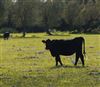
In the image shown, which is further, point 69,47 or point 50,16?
point 50,16

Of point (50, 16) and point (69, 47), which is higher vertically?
point (69, 47)

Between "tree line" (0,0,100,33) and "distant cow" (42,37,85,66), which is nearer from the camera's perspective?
"distant cow" (42,37,85,66)

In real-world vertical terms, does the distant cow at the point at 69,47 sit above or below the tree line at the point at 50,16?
above

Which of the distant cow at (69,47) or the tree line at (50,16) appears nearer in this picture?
the distant cow at (69,47)

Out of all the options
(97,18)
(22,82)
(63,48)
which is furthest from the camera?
(97,18)

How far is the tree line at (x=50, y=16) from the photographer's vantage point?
245ft

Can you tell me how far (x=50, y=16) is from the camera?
82.9 meters

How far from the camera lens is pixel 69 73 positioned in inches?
602

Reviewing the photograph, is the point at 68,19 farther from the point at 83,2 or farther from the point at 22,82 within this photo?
the point at 22,82

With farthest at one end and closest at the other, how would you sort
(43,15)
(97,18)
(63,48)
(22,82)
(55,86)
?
(97,18) < (43,15) < (63,48) < (22,82) < (55,86)

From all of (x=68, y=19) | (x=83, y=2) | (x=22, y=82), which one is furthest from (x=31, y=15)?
(x=22, y=82)

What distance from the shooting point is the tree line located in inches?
2940

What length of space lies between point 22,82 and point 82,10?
256ft

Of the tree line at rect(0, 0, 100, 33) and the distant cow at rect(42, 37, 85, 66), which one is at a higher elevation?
the distant cow at rect(42, 37, 85, 66)
